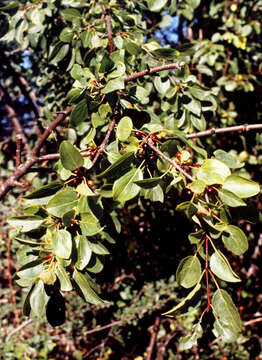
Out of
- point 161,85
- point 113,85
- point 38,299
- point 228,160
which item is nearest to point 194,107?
point 161,85

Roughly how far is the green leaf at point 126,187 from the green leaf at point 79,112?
28cm

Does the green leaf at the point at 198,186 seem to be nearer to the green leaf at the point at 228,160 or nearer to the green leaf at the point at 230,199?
the green leaf at the point at 230,199

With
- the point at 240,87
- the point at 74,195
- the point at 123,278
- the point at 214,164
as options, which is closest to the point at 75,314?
the point at 123,278

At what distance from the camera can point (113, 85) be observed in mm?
844

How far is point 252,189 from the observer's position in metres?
0.69

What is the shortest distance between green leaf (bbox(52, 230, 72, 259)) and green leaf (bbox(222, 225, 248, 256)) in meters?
0.39

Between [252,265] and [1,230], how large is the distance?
228 cm

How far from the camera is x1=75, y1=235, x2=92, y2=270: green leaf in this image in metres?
0.79

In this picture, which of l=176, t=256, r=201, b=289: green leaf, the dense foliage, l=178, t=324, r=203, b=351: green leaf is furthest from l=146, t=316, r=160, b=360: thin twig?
l=176, t=256, r=201, b=289: green leaf

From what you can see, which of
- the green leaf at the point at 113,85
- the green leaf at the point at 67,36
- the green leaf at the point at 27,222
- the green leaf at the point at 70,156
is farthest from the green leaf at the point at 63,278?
the green leaf at the point at 67,36

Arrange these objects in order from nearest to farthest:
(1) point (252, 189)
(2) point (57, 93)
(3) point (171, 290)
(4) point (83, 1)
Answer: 1. (1) point (252, 189)
2. (4) point (83, 1)
3. (2) point (57, 93)
4. (3) point (171, 290)

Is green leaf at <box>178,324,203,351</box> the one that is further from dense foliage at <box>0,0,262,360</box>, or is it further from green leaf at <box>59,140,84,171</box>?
green leaf at <box>59,140,84,171</box>

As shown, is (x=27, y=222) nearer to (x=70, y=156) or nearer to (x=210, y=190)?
(x=70, y=156)

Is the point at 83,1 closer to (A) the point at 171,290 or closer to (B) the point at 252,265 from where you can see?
(A) the point at 171,290
